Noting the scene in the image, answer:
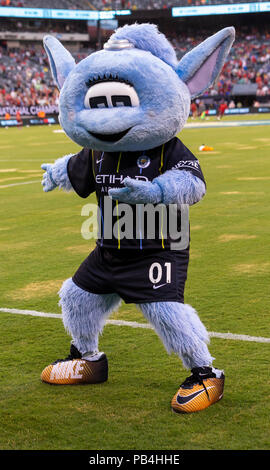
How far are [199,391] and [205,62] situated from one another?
170 cm

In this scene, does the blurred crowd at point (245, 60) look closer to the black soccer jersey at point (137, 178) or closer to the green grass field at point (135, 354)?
the green grass field at point (135, 354)

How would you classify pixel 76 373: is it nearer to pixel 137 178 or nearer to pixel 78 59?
pixel 137 178

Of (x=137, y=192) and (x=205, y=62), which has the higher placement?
(x=205, y=62)

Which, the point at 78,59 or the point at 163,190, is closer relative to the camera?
the point at 163,190

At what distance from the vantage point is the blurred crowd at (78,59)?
43537mm

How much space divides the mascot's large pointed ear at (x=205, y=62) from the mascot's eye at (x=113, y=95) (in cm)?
36

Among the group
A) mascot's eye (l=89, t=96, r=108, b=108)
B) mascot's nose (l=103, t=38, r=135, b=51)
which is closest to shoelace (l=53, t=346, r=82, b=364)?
mascot's eye (l=89, t=96, r=108, b=108)

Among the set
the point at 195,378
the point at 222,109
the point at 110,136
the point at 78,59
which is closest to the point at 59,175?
the point at 110,136

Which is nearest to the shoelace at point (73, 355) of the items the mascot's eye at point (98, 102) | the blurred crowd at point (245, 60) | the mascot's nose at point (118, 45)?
the mascot's eye at point (98, 102)

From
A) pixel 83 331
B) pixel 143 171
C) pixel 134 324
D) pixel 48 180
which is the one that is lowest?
pixel 134 324

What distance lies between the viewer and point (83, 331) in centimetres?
365

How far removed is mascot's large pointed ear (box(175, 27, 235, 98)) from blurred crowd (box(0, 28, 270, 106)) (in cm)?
3796

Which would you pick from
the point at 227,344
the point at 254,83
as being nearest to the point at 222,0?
the point at 254,83

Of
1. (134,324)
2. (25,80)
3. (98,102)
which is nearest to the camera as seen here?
(98,102)
